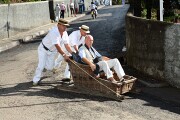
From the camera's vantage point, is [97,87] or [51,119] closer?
[51,119]

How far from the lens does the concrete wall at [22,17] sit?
21.7 meters

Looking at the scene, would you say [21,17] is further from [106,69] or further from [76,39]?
[106,69]

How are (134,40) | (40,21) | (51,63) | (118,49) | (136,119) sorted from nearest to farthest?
(136,119)
(51,63)
(134,40)
(118,49)
(40,21)

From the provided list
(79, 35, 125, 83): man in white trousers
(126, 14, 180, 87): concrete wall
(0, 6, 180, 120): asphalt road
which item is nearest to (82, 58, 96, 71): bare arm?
(79, 35, 125, 83): man in white trousers

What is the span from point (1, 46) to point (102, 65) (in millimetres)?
10474

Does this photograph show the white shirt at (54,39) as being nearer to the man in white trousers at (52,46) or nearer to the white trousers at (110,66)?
the man in white trousers at (52,46)

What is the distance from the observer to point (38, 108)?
7.89 m

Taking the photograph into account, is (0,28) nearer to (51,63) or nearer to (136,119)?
(51,63)

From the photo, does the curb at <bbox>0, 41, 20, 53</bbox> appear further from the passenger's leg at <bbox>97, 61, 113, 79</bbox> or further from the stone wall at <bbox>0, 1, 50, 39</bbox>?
the passenger's leg at <bbox>97, 61, 113, 79</bbox>

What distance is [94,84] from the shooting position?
872cm

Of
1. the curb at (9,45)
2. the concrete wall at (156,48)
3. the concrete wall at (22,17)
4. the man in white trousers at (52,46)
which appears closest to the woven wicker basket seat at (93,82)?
the man in white trousers at (52,46)

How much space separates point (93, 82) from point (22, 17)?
16.8 metres

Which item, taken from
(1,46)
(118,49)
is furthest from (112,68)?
(1,46)

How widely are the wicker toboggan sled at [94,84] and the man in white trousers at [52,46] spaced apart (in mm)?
688
